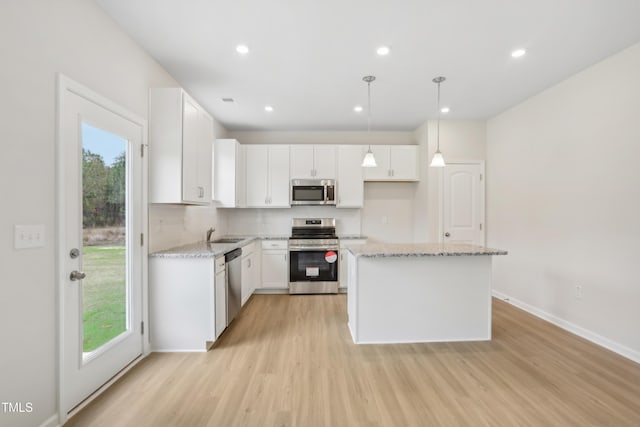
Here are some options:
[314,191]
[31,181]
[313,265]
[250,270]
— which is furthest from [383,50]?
[250,270]

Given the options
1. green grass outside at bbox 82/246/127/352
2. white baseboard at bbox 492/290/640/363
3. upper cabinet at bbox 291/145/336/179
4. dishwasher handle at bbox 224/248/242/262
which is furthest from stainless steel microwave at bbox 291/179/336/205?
white baseboard at bbox 492/290/640/363

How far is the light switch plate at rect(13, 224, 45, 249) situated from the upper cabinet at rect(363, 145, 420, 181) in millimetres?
3985

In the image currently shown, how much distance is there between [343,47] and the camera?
244cm

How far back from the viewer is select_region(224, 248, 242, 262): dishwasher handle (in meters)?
2.98

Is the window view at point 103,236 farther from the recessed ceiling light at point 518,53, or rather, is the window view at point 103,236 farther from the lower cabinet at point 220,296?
the recessed ceiling light at point 518,53

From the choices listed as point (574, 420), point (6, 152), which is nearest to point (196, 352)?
point (6, 152)

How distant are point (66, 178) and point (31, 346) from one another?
0.96 metres

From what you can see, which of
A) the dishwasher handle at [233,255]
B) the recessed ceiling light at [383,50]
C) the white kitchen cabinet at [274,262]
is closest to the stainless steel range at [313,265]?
the white kitchen cabinet at [274,262]

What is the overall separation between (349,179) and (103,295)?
11.5 feet

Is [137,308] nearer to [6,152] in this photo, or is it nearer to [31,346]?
[31,346]

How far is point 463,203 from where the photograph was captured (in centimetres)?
438

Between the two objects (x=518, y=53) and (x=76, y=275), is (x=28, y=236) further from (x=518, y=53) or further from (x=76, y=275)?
(x=518, y=53)

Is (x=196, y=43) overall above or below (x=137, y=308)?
above

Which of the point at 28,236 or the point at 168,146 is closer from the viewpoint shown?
the point at 28,236
